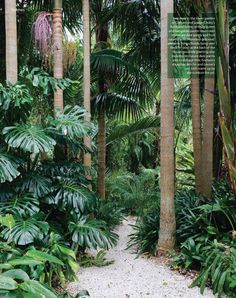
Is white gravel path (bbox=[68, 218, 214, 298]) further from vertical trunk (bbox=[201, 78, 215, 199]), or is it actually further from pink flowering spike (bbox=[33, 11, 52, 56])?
pink flowering spike (bbox=[33, 11, 52, 56])

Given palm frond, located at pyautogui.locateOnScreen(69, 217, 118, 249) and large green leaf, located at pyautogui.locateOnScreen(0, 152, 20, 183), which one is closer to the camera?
large green leaf, located at pyautogui.locateOnScreen(0, 152, 20, 183)

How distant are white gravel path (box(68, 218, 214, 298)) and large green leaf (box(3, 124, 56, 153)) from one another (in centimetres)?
142

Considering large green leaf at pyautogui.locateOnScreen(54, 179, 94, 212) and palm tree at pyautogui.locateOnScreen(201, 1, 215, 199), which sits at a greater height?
palm tree at pyautogui.locateOnScreen(201, 1, 215, 199)

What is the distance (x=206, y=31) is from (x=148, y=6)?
5.62 feet

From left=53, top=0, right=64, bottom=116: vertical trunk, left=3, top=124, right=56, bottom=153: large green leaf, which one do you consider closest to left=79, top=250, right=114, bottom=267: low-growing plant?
left=3, top=124, right=56, bottom=153: large green leaf

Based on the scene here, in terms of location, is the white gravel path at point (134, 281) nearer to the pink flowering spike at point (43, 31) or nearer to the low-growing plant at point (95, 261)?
the low-growing plant at point (95, 261)

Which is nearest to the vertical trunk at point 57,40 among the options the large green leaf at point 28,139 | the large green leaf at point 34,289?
the large green leaf at point 28,139

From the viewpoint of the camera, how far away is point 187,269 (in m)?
3.44

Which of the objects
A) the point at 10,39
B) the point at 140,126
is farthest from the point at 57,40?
the point at 140,126

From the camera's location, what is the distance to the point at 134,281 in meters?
3.27

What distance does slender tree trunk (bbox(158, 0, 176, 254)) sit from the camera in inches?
146

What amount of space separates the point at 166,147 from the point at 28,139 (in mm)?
1611

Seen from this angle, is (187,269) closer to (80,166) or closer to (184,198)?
(184,198)

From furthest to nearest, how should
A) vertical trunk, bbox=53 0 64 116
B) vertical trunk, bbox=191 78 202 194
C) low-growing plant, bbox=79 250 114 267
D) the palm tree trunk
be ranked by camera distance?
vertical trunk, bbox=191 78 202 194, vertical trunk, bbox=53 0 64 116, low-growing plant, bbox=79 250 114 267, the palm tree trunk
